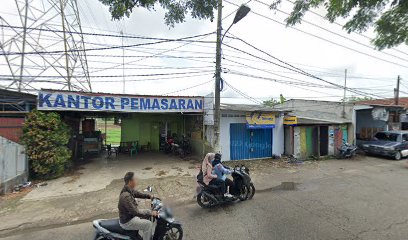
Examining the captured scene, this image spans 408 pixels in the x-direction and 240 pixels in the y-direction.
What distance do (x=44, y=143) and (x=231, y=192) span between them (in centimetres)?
685

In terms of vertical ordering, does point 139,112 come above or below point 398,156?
above

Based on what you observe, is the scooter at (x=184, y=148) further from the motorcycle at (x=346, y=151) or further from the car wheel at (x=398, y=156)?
the car wheel at (x=398, y=156)

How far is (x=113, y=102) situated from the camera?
9.21m

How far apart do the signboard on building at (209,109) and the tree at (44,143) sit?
6.27 meters

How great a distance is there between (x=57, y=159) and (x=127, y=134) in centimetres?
674

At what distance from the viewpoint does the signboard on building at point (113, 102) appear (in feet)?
26.8

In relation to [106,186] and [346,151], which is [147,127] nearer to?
[106,186]

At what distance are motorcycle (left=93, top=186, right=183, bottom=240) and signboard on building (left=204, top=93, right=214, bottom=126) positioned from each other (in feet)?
22.5

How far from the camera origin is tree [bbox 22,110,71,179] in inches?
296

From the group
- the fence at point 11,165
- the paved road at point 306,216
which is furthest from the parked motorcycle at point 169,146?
the paved road at point 306,216

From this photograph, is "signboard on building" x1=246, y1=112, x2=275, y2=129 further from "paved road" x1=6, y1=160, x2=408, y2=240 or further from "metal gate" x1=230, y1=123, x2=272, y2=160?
"paved road" x1=6, y1=160, x2=408, y2=240

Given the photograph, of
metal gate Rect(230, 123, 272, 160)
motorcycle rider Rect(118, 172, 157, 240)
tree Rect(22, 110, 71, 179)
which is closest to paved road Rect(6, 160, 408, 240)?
motorcycle rider Rect(118, 172, 157, 240)

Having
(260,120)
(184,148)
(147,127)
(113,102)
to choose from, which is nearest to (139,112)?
(113,102)

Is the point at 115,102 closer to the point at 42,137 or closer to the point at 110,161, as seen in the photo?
the point at 42,137
